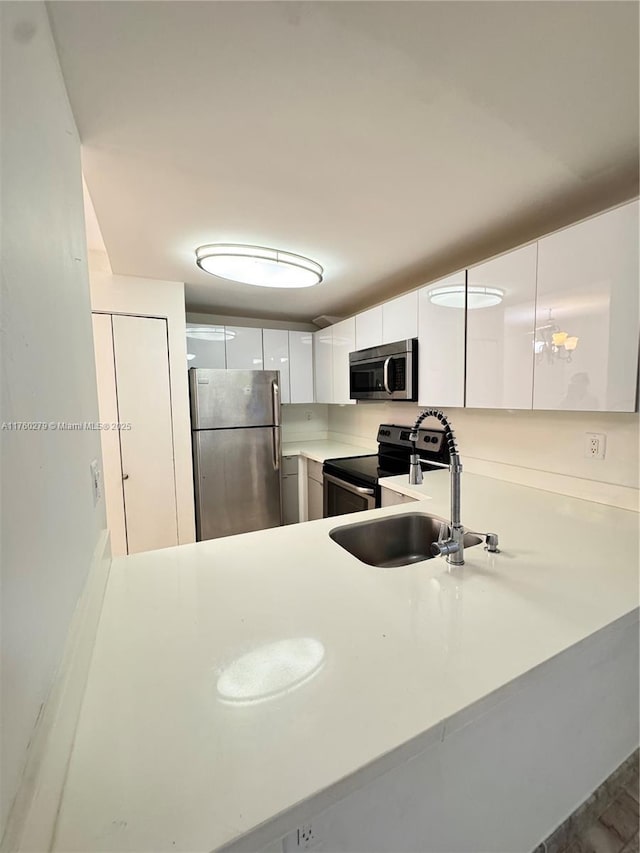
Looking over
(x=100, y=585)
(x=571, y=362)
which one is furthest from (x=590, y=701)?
(x=100, y=585)

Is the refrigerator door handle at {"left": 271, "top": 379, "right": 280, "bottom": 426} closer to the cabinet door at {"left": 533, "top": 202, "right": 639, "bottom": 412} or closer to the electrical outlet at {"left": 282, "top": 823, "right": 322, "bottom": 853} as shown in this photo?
the cabinet door at {"left": 533, "top": 202, "right": 639, "bottom": 412}

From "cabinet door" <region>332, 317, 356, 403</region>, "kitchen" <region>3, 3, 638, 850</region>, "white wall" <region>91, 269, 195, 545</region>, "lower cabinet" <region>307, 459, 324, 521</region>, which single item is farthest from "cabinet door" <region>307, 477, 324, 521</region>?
"kitchen" <region>3, 3, 638, 850</region>

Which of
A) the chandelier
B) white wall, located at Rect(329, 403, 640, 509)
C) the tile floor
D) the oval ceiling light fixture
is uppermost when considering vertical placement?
the oval ceiling light fixture

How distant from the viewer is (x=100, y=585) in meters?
0.89

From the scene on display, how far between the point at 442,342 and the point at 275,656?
1.80 metres

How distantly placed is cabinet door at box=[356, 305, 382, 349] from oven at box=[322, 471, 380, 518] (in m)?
1.06

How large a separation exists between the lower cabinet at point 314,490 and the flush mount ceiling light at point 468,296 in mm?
1558

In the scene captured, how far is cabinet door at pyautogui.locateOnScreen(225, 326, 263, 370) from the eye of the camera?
10.1 ft

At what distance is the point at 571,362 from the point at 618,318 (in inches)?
8.2

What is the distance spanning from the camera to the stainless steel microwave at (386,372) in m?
2.18

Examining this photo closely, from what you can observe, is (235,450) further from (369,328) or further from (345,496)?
(369,328)

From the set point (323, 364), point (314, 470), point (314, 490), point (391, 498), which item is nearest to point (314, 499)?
point (314, 490)

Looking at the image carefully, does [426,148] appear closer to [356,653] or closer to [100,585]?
[356,653]

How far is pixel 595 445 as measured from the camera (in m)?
1.55
